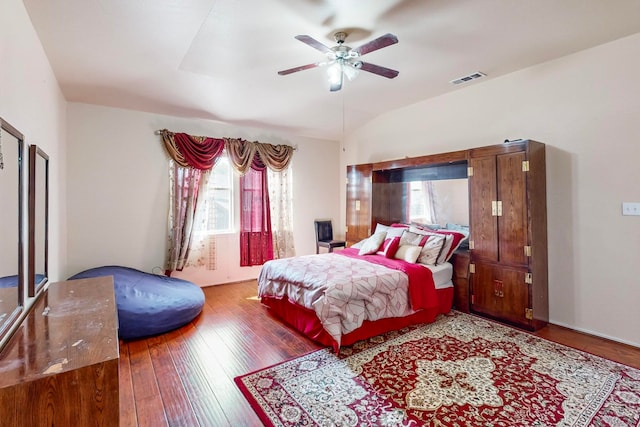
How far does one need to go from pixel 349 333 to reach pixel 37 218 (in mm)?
2503

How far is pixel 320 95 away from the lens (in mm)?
3969

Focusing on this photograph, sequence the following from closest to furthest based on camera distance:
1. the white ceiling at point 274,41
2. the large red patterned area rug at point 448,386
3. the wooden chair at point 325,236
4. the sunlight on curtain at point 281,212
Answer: the large red patterned area rug at point 448,386 → the white ceiling at point 274,41 → the sunlight on curtain at point 281,212 → the wooden chair at point 325,236

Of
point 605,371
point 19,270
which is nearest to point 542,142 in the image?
point 605,371

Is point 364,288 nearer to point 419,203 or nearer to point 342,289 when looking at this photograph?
point 342,289

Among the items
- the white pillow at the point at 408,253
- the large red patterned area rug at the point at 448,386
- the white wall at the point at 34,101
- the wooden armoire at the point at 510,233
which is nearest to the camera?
the white wall at the point at 34,101

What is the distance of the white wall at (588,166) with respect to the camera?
276 cm

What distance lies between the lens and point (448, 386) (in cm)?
215

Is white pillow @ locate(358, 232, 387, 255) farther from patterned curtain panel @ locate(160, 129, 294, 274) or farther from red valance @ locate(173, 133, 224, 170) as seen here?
red valance @ locate(173, 133, 224, 170)

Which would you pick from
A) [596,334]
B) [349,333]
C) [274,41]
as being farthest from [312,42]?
[596,334]

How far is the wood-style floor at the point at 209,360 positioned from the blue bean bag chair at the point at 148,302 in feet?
0.38

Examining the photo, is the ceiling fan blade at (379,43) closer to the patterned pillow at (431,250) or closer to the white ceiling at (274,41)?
the white ceiling at (274,41)

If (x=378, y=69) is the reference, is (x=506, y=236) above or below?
below

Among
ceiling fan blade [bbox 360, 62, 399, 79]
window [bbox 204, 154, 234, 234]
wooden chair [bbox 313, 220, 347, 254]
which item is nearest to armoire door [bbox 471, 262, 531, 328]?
ceiling fan blade [bbox 360, 62, 399, 79]

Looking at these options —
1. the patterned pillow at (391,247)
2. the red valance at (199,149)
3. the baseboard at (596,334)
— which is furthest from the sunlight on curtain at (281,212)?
the baseboard at (596,334)
